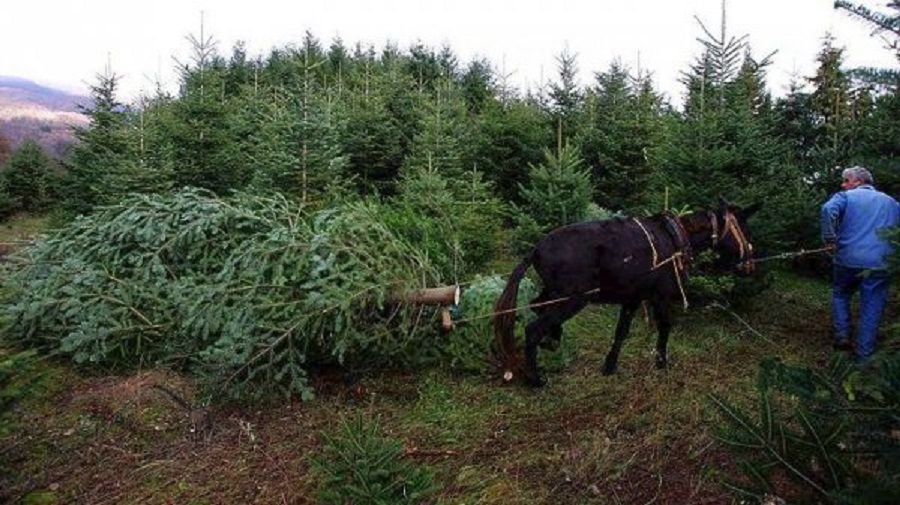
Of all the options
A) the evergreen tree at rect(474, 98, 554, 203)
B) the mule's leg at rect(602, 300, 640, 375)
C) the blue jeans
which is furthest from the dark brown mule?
the evergreen tree at rect(474, 98, 554, 203)

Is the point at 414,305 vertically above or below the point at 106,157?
below

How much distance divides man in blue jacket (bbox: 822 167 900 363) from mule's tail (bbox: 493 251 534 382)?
10.2ft

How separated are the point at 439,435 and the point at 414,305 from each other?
1448mm

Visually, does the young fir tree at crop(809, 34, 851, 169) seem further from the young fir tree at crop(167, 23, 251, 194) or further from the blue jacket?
the young fir tree at crop(167, 23, 251, 194)

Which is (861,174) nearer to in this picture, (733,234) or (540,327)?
(733,234)

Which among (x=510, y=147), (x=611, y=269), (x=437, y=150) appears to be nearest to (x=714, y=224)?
(x=611, y=269)

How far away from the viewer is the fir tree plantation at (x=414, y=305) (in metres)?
3.24

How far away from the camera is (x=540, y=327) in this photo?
5.43m

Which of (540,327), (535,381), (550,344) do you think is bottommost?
(535,381)

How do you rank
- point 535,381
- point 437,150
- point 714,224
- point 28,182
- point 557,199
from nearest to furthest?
point 535,381 < point 714,224 < point 557,199 < point 437,150 < point 28,182

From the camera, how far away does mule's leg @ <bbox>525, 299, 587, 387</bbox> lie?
17.7 feet

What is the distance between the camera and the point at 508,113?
1351 cm

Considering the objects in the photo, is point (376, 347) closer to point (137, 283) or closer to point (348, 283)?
point (348, 283)

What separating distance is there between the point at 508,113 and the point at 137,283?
939cm
